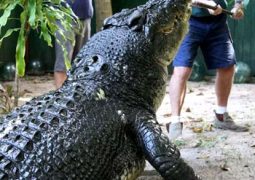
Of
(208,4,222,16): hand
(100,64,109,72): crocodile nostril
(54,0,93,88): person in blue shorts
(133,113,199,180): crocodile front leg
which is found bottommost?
(54,0,93,88): person in blue shorts

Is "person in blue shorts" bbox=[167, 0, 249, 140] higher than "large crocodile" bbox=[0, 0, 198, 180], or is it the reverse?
"large crocodile" bbox=[0, 0, 198, 180]

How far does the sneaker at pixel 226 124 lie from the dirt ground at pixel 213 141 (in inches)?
3.2

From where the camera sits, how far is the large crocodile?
1.81 metres

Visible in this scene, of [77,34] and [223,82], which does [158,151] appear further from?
[77,34]

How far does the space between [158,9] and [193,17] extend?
2.78 m

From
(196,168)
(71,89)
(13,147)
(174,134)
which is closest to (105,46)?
(71,89)


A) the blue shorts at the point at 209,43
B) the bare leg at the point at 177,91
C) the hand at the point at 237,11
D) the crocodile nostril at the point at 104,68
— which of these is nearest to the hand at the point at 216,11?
the blue shorts at the point at 209,43

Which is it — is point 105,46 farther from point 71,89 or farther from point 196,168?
point 196,168

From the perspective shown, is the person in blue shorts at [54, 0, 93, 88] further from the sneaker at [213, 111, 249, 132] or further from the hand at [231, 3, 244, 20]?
the sneaker at [213, 111, 249, 132]

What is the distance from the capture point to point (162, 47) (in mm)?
2434

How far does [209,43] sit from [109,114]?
3245 millimetres

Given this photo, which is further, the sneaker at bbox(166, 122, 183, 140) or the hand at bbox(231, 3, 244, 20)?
the hand at bbox(231, 3, 244, 20)

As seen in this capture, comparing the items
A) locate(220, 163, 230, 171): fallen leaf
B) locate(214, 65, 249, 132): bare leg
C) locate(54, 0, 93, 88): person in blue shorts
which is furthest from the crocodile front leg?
locate(54, 0, 93, 88): person in blue shorts

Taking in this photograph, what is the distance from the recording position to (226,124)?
5316mm
